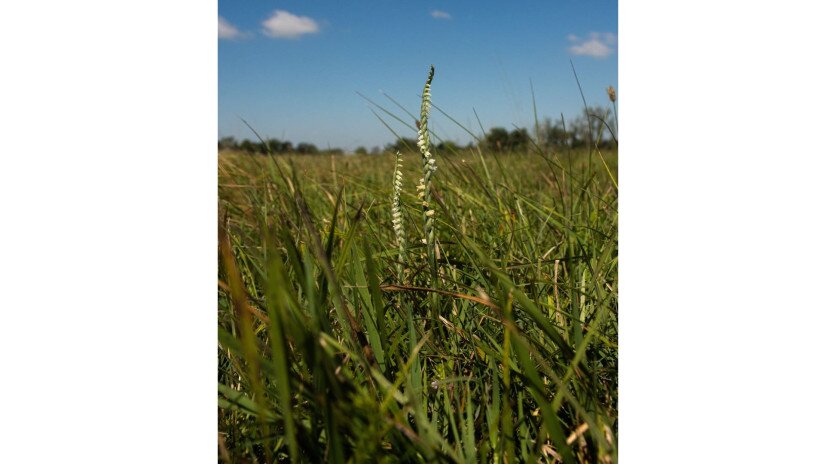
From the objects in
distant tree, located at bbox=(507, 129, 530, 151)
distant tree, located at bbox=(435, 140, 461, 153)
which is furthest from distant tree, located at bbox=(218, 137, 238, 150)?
distant tree, located at bbox=(507, 129, 530, 151)

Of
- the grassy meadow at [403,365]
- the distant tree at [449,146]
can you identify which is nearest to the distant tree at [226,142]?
the grassy meadow at [403,365]

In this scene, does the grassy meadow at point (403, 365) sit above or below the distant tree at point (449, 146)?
below

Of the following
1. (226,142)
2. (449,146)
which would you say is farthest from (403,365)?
(226,142)

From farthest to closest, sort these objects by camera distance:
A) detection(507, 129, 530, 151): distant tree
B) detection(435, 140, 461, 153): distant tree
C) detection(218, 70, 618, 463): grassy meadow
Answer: detection(435, 140, 461, 153): distant tree, detection(507, 129, 530, 151): distant tree, detection(218, 70, 618, 463): grassy meadow

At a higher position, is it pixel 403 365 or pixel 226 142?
pixel 226 142

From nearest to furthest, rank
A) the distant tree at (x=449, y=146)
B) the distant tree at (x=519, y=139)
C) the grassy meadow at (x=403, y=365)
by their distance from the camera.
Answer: the grassy meadow at (x=403, y=365)
the distant tree at (x=519, y=139)
the distant tree at (x=449, y=146)

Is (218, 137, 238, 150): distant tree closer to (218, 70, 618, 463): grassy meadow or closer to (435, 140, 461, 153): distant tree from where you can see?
(218, 70, 618, 463): grassy meadow

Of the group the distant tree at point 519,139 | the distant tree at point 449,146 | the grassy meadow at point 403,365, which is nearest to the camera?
the grassy meadow at point 403,365

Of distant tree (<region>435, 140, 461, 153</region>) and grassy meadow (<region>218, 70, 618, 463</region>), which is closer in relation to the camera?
grassy meadow (<region>218, 70, 618, 463</region>)

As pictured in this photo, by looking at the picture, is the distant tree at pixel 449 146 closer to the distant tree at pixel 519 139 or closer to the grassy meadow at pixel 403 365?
the distant tree at pixel 519 139

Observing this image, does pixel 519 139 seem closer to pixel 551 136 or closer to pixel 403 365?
pixel 551 136

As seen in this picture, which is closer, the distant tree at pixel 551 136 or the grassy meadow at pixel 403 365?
the grassy meadow at pixel 403 365
